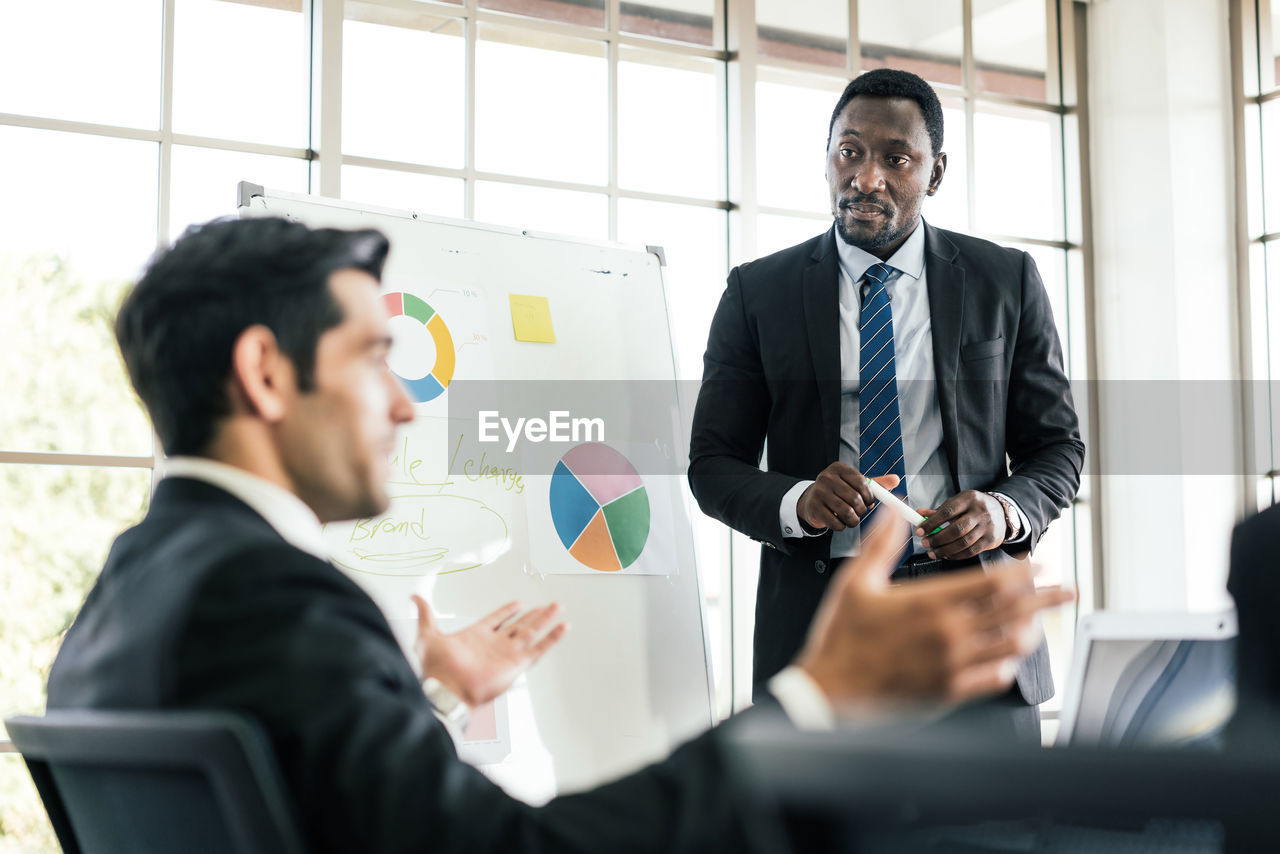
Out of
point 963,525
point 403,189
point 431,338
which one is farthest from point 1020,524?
point 403,189

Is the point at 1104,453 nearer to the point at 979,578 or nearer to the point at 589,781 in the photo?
the point at 589,781

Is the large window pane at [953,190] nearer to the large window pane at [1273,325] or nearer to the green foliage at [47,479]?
the large window pane at [1273,325]

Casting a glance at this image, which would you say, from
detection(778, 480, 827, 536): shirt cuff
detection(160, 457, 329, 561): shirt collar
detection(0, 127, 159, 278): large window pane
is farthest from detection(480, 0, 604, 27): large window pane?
detection(160, 457, 329, 561): shirt collar

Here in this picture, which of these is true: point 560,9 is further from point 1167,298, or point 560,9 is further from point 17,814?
point 17,814

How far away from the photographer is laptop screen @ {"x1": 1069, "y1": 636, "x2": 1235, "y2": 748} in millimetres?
907

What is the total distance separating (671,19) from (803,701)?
3.37 meters

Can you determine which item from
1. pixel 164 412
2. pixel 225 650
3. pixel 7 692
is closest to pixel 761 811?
pixel 225 650

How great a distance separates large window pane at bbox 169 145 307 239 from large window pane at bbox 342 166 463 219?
16 centimetres

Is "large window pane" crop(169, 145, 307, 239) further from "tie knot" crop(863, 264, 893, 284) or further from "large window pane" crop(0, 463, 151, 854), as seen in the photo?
"tie knot" crop(863, 264, 893, 284)

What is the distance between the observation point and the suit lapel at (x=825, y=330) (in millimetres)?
2160

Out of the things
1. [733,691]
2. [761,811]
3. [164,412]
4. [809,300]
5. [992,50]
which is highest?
[992,50]

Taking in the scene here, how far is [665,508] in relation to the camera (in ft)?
8.70

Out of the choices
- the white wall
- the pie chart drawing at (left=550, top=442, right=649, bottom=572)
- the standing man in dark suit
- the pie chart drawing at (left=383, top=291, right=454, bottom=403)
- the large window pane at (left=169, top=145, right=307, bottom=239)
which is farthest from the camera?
the white wall

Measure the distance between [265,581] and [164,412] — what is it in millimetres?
251
